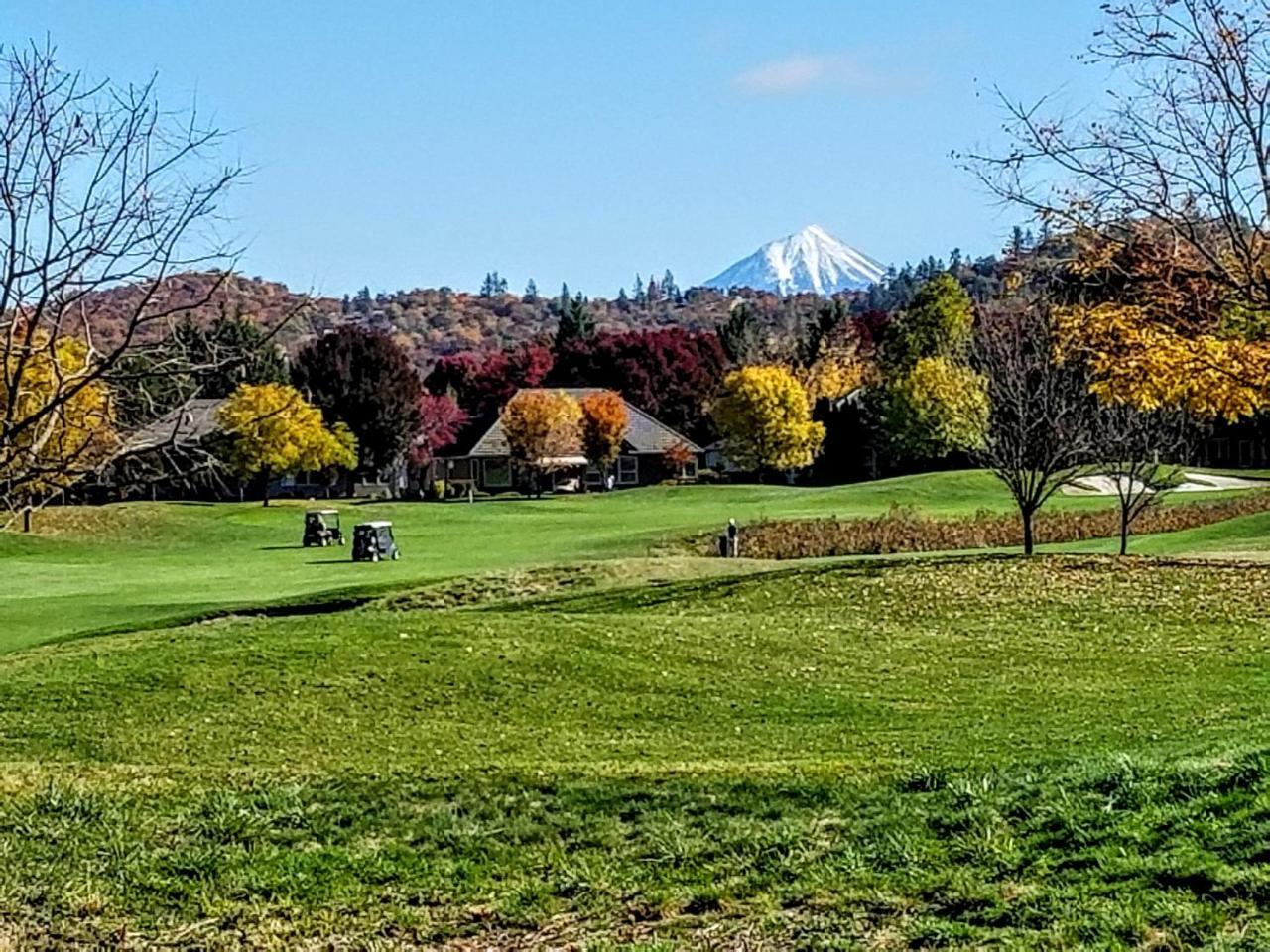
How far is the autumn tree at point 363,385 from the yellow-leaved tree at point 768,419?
15937 millimetres

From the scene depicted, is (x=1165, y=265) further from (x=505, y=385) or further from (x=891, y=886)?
(x=505, y=385)

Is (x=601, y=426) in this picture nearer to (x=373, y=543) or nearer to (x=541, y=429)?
(x=541, y=429)

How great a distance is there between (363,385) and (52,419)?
66963 mm

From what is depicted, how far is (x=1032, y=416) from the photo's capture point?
27.0 meters

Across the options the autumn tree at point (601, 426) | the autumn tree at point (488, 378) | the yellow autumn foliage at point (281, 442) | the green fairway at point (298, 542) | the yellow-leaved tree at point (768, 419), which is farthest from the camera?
the autumn tree at point (488, 378)

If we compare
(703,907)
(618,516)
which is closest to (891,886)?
(703,907)

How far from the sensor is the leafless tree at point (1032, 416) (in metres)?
26.7

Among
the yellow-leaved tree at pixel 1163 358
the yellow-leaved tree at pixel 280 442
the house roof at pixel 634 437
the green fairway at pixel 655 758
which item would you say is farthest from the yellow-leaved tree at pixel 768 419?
the yellow-leaved tree at pixel 1163 358

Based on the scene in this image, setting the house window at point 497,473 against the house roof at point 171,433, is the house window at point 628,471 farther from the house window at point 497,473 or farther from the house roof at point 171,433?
the house roof at point 171,433

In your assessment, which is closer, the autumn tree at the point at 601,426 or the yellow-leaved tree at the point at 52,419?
the yellow-leaved tree at the point at 52,419

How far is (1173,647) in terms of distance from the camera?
18938mm

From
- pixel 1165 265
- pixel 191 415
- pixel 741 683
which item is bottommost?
pixel 741 683

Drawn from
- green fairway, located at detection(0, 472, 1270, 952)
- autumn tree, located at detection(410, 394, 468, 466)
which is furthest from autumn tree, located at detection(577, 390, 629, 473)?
green fairway, located at detection(0, 472, 1270, 952)

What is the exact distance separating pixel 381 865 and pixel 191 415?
338cm
